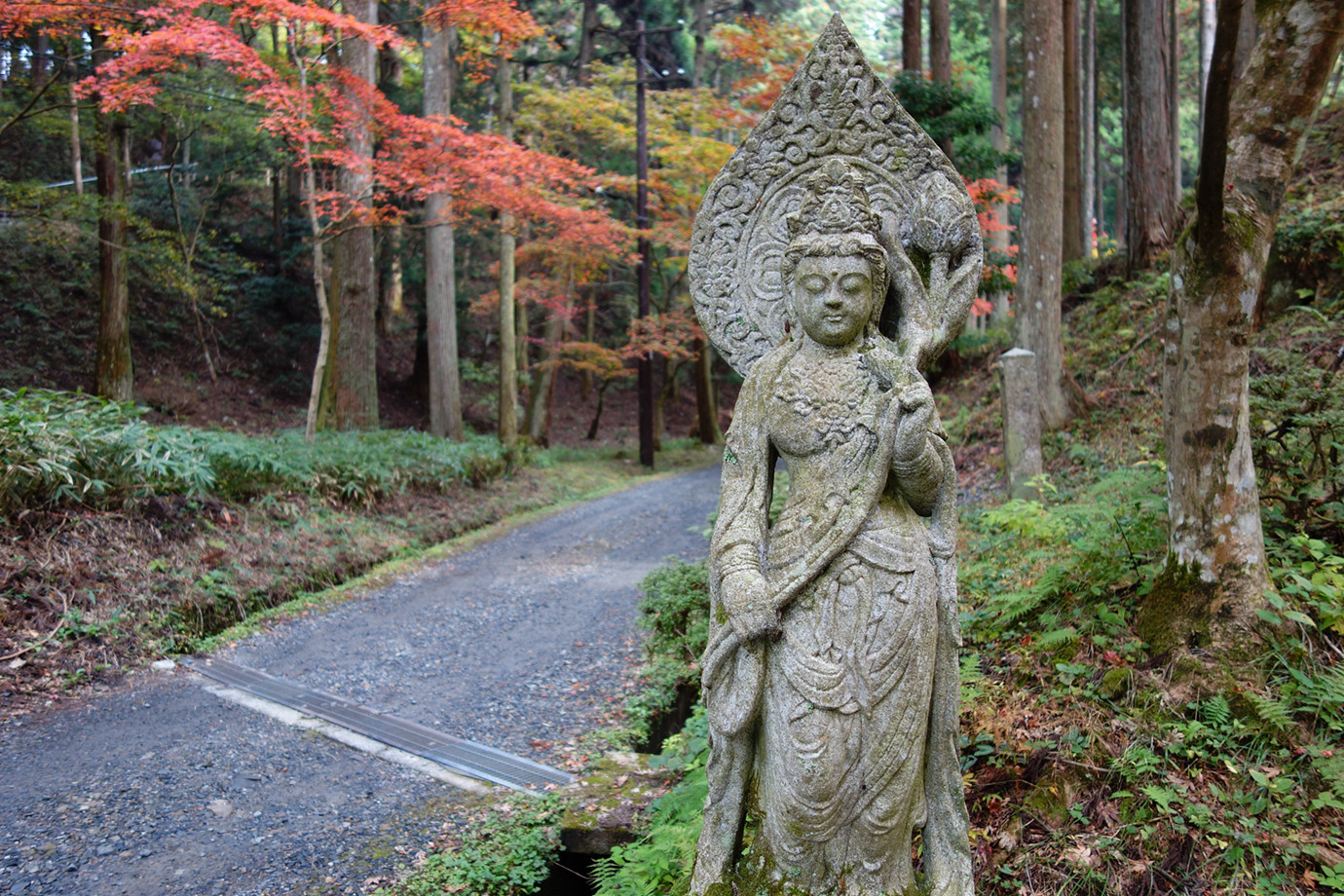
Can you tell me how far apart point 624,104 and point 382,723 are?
1578cm

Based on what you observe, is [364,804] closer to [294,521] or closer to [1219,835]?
[1219,835]

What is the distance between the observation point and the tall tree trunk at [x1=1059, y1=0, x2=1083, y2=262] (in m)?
13.9

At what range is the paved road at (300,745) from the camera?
423 centimetres

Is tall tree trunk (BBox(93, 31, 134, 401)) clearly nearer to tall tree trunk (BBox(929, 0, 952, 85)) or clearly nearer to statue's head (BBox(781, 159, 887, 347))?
tall tree trunk (BBox(929, 0, 952, 85))

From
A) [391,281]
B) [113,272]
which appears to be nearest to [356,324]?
[113,272]

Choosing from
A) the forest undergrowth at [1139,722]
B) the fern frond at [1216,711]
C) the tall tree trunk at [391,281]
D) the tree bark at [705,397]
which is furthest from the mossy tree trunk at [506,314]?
the fern frond at [1216,711]

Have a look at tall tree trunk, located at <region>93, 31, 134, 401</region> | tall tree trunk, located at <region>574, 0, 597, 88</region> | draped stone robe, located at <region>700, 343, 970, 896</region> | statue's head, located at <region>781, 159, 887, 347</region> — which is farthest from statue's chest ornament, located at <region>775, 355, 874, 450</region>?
tall tree trunk, located at <region>574, 0, 597, 88</region>

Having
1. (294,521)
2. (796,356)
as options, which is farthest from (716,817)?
(294,521)

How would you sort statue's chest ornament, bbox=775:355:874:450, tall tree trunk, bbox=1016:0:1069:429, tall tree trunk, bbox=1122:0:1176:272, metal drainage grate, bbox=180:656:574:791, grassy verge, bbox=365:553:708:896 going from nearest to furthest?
statue's chest ornament, bbox=775:355:874:450 < grassy verge, bbox=365:553:708:896 < metal drainage grate, bbox=180:656:574:791 < tall tree trunk, bbox=1016:0:1069:429 < tall tree trunk, bbox=1122:0:1176:272

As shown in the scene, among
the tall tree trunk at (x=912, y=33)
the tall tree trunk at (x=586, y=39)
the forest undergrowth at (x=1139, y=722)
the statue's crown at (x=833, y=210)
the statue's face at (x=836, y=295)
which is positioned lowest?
the forest undergrowth at (x=1139, y=722)

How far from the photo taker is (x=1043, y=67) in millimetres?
9133

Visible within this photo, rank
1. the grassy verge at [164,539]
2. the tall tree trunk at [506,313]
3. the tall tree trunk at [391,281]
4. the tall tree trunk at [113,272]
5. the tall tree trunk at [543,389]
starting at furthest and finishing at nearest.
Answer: the tall tree trunk at [391,281]
the tall tree trunk at [543,389]
the tall tree trunk at [506,313]
the tall tree trunk at [113,272]
the grassy verge at [164,539]

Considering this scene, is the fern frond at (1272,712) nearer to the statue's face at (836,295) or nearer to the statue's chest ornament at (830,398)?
the statue's chest ornament at (830,398)

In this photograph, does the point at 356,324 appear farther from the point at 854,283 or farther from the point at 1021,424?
the point at 854,283
